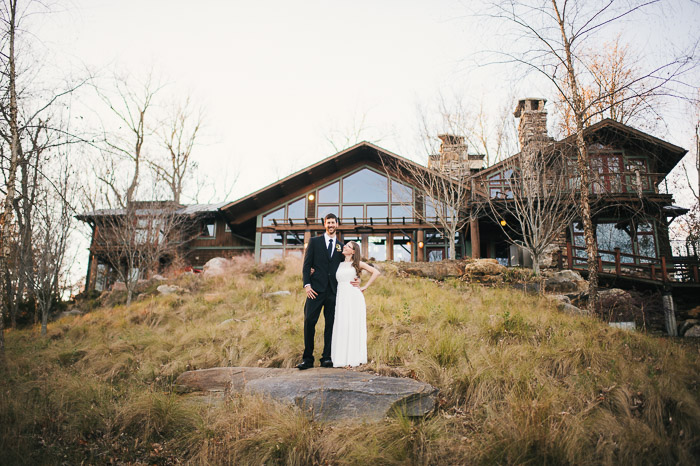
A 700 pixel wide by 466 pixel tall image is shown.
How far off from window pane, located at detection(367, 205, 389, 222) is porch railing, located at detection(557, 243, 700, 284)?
7.59 metres

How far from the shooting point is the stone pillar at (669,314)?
12.7m

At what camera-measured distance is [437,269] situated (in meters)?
13.4

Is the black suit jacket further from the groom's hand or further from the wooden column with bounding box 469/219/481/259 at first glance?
the wooden column with bounding box 469/219/481/259

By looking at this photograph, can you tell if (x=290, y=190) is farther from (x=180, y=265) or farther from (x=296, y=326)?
(x=296, y=326)

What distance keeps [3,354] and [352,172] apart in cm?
1527

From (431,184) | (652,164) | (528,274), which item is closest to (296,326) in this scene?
(528,274)

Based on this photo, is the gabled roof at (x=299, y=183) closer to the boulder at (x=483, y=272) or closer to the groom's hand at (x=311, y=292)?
the boulder at (x=483, y=272)

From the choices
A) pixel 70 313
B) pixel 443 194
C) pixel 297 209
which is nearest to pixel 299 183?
pixel 297 209

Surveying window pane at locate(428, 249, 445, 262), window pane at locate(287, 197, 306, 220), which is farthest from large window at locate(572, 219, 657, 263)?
window pane at locate(287, 197, 306, 220)

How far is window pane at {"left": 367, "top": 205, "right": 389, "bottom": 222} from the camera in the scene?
19.2 meters

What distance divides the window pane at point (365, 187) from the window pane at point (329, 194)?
0.40 m

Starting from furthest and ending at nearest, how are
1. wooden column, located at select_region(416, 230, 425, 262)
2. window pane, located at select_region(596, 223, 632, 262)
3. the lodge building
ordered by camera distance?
wooden column, located at select_region(416, 230, 425, 262) → window pane, located at select_region(596, 223, 632, 262) → the lodge building

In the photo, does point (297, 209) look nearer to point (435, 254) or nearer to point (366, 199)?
point (366, 199)

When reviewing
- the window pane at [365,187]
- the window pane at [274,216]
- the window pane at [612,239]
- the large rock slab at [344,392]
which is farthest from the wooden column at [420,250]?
the large rock slab at [344,392]
